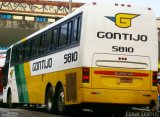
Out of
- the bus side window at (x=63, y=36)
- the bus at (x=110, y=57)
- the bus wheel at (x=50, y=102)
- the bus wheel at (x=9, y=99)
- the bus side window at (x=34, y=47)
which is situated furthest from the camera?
the bus wheel at (x=9, y=99)

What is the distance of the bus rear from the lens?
14000 millimetres

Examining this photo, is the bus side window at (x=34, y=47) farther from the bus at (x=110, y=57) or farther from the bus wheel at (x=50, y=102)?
the bus at (x=110, y=57)

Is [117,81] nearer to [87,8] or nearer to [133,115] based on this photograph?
[87,8]

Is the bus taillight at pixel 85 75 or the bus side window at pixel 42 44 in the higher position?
the bus side window at pixel 42 44

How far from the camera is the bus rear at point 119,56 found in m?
14.0

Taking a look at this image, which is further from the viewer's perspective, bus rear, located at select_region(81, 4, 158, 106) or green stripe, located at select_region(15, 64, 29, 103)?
green stripe, located at select_region(15, 64, 29, 103)

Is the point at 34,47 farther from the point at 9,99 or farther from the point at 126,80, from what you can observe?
the point at 126,80

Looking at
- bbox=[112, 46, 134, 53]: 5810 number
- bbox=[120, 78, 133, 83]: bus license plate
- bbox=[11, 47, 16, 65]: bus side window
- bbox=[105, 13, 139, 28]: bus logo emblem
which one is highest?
bbox=[105, 13, 139, 28]: bus logo emblem

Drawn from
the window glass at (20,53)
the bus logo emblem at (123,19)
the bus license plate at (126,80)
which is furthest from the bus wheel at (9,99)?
the bus logo emblem at (123,19)

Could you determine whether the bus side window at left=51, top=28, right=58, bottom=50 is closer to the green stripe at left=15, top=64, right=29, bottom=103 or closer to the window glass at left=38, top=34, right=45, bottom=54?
the window glass at left=38, top=34, right=45, bottom=54

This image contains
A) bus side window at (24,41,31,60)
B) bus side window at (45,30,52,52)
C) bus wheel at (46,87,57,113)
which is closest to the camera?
bus wheel at (46,87,57,113)

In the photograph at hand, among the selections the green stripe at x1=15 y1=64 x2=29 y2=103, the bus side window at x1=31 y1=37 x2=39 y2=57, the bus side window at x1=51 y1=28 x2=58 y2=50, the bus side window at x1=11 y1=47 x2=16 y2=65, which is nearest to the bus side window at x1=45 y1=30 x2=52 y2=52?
the bus side window at x1=51 y1=28 x2=58 y2=50

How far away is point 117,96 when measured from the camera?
554 inches

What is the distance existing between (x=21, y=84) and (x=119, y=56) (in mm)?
9066
